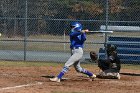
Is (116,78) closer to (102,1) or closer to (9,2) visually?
(102,1)

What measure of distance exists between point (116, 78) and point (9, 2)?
1111 cm

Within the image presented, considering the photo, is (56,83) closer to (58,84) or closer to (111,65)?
(58,84)

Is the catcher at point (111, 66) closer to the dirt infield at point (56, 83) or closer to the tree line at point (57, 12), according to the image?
the dirt infield at point (56, 83)

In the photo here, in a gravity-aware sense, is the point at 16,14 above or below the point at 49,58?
above

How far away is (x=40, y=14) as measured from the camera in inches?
925

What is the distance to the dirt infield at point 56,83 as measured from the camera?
11.2 meters

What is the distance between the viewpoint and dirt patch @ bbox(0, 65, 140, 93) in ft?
36.9

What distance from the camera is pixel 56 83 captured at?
12.6m

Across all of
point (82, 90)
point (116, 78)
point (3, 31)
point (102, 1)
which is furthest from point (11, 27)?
point (82, 90)

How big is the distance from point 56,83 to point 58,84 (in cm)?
22

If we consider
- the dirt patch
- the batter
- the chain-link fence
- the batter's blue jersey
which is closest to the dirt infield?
the dirt patch

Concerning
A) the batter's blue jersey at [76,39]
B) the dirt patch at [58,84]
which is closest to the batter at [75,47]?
the batter's blue jersey at [76,39]

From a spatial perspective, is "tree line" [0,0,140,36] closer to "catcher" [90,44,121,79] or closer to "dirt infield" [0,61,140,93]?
"dirt infield" [0,61,140,93]

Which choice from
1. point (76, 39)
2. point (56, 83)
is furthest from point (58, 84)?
point (76, 39)
